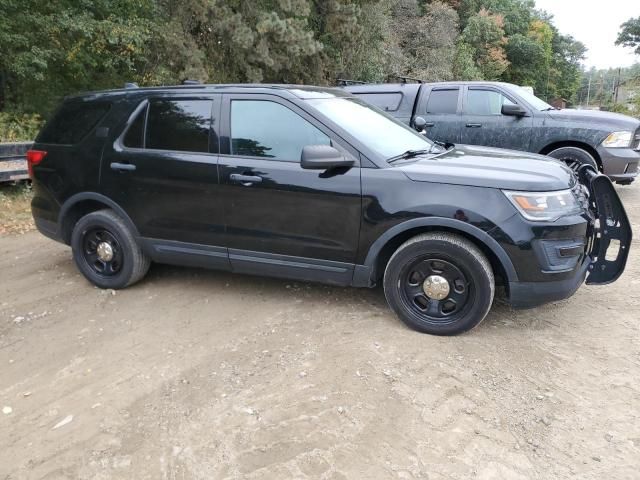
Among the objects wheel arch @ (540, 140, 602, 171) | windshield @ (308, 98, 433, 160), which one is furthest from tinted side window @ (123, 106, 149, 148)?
wheel arch @ (540, 140, 602, 171)

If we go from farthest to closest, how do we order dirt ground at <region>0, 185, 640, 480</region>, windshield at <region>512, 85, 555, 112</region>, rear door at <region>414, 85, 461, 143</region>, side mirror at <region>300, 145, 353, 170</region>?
1. rear door at <region>414, 85, 461, 143</region>
2. windshield at <region>512, 85, 555, 112</region>
3. side mirror at <region>300, 145, 353, 170</region>
4. dirt ground at <region>0, 185, 640, 480</region>

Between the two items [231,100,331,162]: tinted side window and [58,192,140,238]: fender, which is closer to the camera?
[231,100,331,162]: tinted side window

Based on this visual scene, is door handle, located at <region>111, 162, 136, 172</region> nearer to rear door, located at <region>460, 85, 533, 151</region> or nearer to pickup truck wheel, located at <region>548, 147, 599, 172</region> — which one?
rear door, located at <region>460, 85, 533, 151</region>

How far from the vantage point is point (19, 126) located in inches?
510

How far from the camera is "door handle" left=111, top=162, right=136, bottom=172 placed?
15.0 ft

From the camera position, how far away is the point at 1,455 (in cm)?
271

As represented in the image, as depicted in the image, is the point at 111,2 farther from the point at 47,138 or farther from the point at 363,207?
the point at 363,207

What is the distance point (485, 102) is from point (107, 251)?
20.7 ft

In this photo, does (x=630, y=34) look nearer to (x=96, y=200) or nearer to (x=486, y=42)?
(x=486, y=42)

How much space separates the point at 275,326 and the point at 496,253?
5.57 ft

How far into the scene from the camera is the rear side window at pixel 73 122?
4820mm

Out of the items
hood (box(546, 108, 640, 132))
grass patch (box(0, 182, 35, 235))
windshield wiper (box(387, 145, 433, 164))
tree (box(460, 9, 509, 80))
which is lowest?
grass patch (box(0, 182, 35, 235))

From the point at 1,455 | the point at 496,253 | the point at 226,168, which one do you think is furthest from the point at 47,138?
the point at 496,253

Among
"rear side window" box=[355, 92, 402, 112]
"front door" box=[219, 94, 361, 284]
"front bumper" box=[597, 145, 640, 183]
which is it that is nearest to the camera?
"front door" box=[219, 94, 361, 284]
